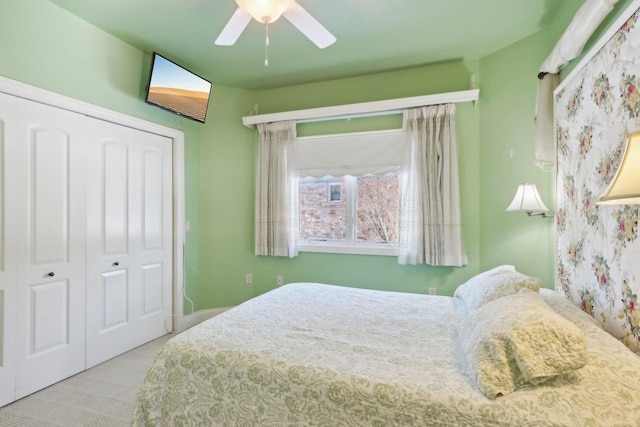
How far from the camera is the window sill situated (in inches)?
130

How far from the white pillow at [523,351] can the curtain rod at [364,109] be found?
7.29ft

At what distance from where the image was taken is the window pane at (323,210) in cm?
356

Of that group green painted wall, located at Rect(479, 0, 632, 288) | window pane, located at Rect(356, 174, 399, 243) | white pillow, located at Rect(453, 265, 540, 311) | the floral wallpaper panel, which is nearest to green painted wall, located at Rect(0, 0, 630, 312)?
green painted wall, located at Rect(479, 0, 632, 288)

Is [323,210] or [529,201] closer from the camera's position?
[529,201]

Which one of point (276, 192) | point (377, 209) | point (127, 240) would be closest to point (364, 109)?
point (377, 209)

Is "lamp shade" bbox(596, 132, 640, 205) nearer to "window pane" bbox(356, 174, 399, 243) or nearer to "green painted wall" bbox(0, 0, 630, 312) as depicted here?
"green painted wall" bbox(0, 0, 630, 312)

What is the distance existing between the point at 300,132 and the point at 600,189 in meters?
2.70

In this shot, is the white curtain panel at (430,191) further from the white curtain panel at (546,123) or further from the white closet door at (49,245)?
the white closet door at (49,245)

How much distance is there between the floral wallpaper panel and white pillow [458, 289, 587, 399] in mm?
432

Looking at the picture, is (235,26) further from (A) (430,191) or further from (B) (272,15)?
(A) (430,191)

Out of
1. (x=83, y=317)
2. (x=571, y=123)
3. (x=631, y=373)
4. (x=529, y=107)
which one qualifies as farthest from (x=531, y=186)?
(x=83, y=317)

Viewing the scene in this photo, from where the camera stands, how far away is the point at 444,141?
119 inches

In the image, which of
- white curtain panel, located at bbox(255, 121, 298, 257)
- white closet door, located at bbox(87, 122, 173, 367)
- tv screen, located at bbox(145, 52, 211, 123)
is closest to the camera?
white closet door, located at bbox(87, 122, 173, 367)

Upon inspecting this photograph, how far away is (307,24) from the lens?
73.7 inches
